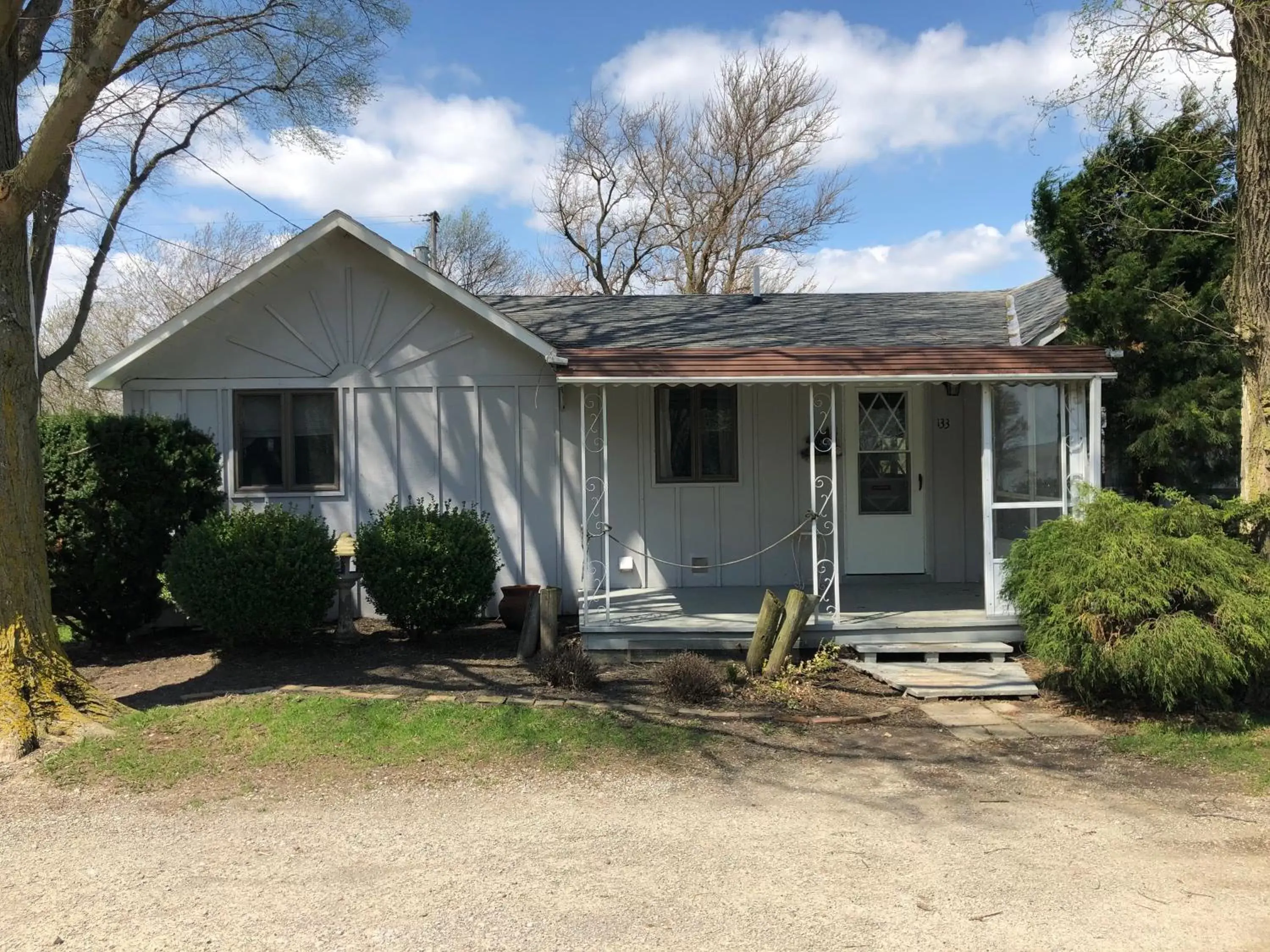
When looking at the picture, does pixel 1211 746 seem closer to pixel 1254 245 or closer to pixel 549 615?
pixel 1254 245

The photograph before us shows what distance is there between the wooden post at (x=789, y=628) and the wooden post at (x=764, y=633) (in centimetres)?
6

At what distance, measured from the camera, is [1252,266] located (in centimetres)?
725

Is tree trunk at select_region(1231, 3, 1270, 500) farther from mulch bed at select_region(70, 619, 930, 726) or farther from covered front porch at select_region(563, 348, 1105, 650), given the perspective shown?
mulch bed at select_region(70, 619, 930, 726)

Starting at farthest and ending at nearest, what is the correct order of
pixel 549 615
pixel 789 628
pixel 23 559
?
1. pixel 549 615
2. pixel 789 628
3. pixel 23 559

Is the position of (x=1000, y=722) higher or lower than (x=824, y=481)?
lower

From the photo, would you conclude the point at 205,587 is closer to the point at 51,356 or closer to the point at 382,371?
the point at 382,371

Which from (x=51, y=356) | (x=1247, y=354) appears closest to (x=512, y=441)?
(x=1247, y=354)

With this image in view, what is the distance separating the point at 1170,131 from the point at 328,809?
367 inches

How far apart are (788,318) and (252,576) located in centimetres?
710

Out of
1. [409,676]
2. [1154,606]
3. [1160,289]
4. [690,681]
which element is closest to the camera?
[1154,606]

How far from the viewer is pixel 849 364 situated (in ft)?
27.8

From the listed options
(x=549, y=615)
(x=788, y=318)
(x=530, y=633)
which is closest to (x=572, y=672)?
(x=549, y=615)

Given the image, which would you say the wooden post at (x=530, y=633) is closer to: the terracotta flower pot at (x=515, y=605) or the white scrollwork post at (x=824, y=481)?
the terracotta flower pot at (x=515, y=605)

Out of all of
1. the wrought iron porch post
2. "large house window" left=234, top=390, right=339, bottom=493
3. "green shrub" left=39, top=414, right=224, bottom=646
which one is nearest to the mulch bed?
"green shrub" left=39, top=414, right=224, bottom=646
